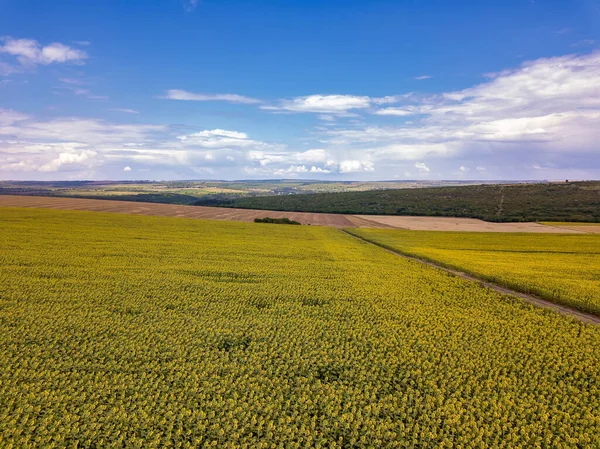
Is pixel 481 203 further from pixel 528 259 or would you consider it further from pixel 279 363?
pixel 279 363

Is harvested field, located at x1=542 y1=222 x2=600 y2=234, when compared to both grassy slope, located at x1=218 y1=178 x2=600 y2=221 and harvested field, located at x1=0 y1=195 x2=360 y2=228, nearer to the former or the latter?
grassy slope, located at x1=218 y1=178 x2=600 y2=221

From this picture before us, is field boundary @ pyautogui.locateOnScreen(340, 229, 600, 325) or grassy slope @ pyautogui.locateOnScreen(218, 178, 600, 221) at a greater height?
grassy slope @ pyautogui.locateOnScreen(218, 178, 600, 221)

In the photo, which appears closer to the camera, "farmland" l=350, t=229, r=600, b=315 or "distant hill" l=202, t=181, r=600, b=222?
"farmland" l=350, t=229, r=600, b=315

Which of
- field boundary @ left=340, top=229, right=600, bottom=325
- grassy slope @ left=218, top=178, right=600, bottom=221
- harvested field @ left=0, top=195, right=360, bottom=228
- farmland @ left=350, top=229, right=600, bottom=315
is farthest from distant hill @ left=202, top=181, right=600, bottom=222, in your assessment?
field boundary @ left=340, top=229, right=600, bottom=325

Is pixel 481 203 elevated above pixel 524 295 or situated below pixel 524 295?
above

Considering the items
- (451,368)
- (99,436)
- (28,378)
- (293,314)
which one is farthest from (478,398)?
(28,378)

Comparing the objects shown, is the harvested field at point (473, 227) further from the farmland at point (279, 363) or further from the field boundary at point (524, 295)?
the farmland at point (279, 363)

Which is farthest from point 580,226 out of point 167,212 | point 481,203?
point 167,212

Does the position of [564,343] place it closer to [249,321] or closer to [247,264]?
[249,321]
